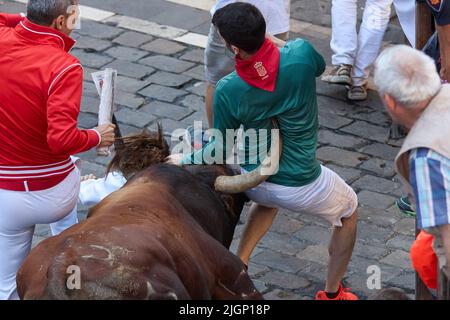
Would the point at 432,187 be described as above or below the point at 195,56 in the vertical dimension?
above

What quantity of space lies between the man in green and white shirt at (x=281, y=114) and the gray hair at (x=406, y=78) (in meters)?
1.30

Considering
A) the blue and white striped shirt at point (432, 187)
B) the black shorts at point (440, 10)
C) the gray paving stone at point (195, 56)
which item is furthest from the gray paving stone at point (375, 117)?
the blue and white striped shirt at point (432, 187)

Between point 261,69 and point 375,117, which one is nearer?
point 261,69

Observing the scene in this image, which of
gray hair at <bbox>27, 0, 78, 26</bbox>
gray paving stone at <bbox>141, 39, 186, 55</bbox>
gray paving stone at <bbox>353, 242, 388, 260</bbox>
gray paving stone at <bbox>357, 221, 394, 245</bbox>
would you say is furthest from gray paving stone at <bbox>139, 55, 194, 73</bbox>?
gray hair at <bbox>27, 0, 78, 26</bbox>

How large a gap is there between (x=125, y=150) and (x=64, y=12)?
83 cm

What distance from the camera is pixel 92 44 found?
33.2 feet

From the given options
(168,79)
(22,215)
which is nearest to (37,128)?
(22,215)

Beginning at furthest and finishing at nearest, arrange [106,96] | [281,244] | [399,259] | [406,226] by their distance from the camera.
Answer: [406,226] → [281,244] → [399,259] → [106,96]

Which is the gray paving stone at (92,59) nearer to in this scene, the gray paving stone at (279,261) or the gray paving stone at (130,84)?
the gray paving stone at (130,84)

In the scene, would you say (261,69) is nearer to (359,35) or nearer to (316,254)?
(316,254)

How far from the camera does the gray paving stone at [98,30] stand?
10.3m

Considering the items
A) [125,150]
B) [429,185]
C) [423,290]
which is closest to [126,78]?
[125,150]

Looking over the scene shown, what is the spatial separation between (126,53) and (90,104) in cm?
98

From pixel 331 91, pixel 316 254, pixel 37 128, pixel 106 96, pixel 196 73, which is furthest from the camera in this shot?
pixel 196 73
